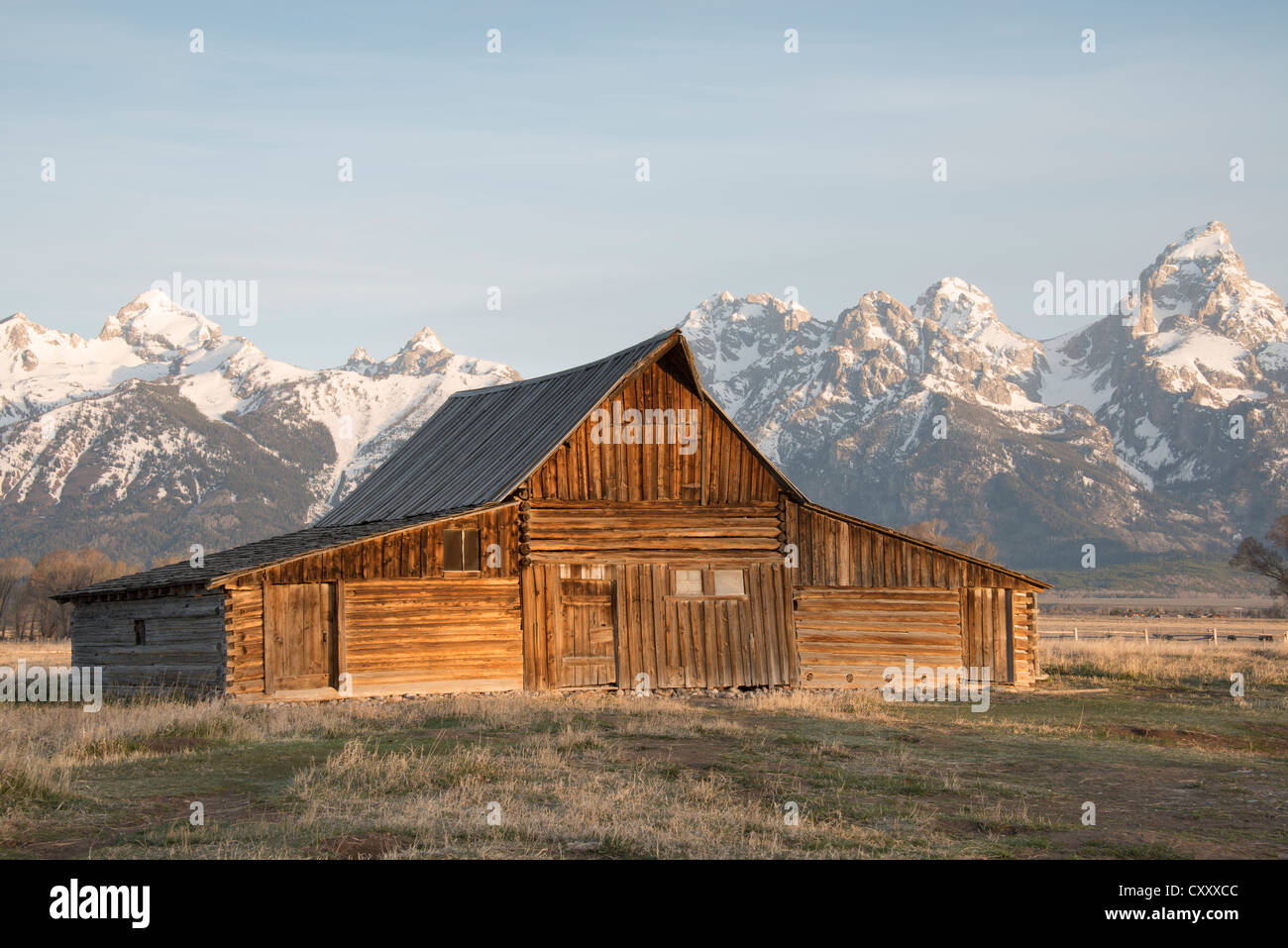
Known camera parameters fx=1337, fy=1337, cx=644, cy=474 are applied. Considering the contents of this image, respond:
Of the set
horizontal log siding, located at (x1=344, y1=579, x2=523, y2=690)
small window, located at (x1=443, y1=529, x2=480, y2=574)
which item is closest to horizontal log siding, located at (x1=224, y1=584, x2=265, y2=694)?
horizontal log siding, located at (x1=344, y1=579, x2=523, y2=690)

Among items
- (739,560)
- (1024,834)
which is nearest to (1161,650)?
(739,560)

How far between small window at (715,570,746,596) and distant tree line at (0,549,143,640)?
45884 millimetres

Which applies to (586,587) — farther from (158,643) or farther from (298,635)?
(158,643)

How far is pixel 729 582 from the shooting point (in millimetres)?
31172

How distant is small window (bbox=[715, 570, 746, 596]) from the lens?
31.1 meters

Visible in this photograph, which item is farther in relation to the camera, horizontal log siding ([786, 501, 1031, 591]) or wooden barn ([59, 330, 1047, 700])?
horizontal log siding ([786, 501, 1031, 591])

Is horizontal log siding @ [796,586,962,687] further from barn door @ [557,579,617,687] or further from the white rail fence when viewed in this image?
the white rail fence

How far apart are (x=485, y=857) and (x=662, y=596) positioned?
19854mm

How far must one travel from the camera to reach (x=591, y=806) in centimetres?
1302

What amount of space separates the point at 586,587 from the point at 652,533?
2.02 m

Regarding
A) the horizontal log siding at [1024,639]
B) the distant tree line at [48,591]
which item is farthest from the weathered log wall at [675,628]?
the distant tree line at [48,591]

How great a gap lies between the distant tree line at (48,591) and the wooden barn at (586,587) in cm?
3983

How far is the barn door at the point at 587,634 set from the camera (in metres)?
29.2
